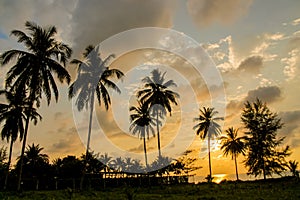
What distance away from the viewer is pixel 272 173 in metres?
51.9

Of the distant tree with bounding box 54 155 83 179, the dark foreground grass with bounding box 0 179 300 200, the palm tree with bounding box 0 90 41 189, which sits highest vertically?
the palm tree with bounding box 0 90 41 189

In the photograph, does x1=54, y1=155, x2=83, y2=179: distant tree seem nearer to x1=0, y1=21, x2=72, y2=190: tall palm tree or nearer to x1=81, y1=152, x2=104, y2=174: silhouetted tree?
x1=81, y1=152, x2=104, y2=174: silhouetted tree

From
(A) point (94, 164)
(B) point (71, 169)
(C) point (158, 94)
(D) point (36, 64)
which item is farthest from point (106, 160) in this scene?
(D) point (36, 64)

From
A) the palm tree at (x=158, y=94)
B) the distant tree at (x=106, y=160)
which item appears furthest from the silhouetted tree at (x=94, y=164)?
the palm tree at (x=158, y=94)

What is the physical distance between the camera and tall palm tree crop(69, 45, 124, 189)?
3850cm

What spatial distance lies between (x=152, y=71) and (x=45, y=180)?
22741mm

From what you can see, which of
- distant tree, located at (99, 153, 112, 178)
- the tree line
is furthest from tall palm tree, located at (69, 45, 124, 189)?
distant tree, located at (99, 153, 112, 178)

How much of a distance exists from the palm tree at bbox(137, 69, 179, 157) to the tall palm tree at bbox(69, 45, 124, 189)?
35.7 ft

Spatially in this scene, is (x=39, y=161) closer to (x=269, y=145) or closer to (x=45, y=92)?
(x=45, y=92)

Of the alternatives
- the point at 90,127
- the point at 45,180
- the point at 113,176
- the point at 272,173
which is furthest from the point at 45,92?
the point at 272,173

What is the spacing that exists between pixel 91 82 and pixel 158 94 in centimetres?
1382

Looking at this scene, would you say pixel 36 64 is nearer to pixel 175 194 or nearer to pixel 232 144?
pixel 175 194

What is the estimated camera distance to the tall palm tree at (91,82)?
38500 mm

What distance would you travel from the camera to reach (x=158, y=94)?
5009cm
